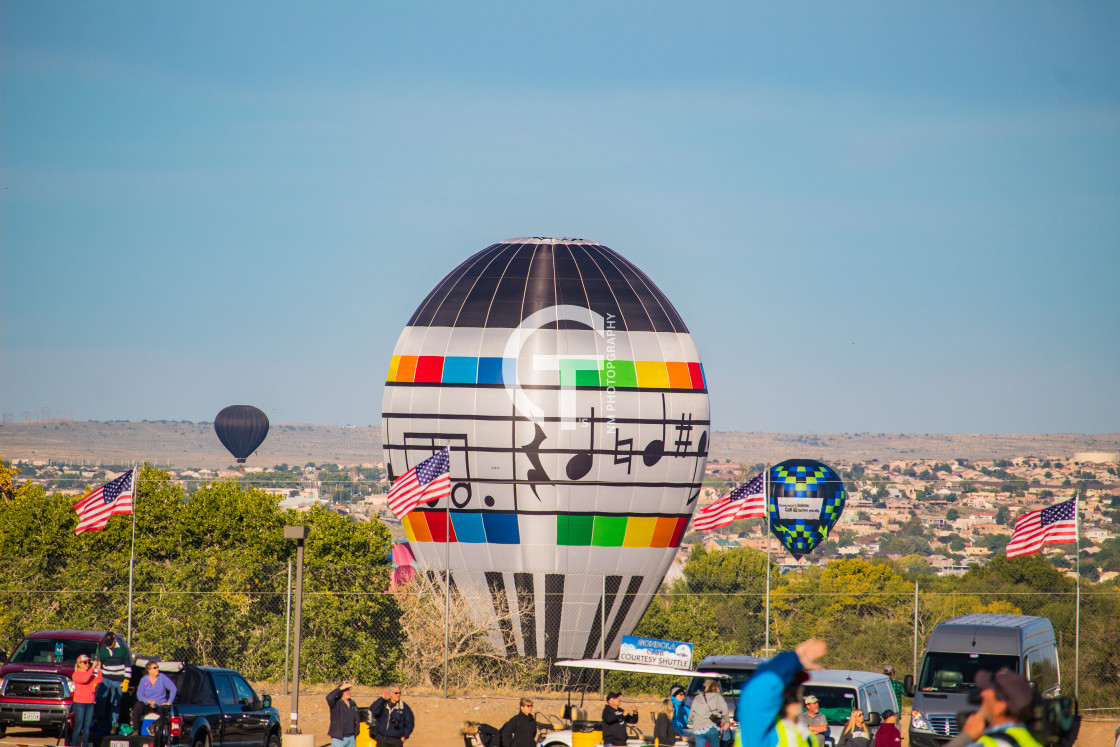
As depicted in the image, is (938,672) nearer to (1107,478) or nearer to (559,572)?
(559,572)

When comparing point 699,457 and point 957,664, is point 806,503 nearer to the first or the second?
point 699,457

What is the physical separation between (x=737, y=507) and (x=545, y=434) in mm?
4518

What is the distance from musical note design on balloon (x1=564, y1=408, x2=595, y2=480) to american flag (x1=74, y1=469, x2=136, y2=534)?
31.2 feet

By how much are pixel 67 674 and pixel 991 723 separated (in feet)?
49.8

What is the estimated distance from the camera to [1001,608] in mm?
57594

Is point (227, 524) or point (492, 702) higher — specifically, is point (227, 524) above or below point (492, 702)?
above

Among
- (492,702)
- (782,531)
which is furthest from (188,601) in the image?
(782,531)

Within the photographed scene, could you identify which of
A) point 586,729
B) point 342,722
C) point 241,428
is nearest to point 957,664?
point 586,729

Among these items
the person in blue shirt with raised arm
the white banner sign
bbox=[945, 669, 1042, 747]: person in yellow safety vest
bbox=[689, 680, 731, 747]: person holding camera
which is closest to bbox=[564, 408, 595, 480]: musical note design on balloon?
the white banner sign

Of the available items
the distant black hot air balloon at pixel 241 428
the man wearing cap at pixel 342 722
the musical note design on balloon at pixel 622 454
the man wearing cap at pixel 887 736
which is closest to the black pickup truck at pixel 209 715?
the man wearing cap at pixel 342 722

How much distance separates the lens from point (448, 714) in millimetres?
25203

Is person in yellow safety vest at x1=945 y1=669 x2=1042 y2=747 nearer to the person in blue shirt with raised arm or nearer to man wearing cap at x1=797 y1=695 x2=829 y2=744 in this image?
the person in blue shirt with raised arm

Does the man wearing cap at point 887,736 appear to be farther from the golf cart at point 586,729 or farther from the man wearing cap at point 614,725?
the man wearing cap at point 614,725

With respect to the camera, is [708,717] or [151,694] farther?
[708,717]
